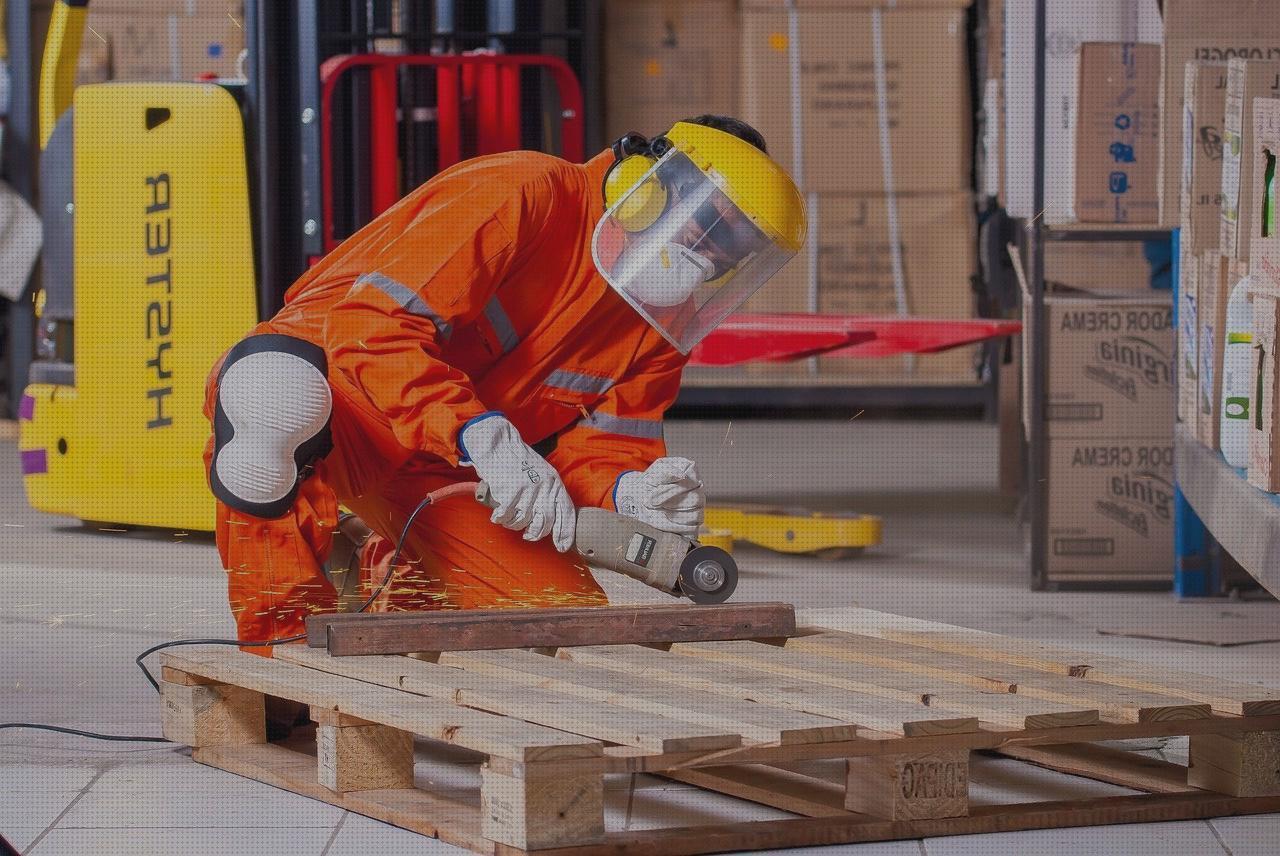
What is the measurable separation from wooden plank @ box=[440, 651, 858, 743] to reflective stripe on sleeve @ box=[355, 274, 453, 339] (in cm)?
63

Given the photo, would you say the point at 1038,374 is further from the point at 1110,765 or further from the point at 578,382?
the point at 1110,765

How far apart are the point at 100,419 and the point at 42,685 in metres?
2.30

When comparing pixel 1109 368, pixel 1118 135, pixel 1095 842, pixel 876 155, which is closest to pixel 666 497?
pixel 1095 842

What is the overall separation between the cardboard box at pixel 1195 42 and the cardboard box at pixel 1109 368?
422 millimetres

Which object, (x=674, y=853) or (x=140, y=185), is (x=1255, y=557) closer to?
(x=674, y=853)

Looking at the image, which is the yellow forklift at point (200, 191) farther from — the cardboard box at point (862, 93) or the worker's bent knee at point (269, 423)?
the cardboard box at point (862, 93)

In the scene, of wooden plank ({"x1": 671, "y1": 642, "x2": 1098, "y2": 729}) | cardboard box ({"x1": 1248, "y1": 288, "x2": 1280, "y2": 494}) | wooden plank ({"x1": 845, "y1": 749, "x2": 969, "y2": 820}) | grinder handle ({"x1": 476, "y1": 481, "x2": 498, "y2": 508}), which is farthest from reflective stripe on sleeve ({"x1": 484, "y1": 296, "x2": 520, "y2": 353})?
cardboard box ({"x1": 1248, "y1": 288, "x2": 1280, "y2": 494})

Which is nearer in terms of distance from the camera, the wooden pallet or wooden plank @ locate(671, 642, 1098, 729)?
the wooden pallet

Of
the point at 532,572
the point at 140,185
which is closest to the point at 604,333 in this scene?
the point at 532,572

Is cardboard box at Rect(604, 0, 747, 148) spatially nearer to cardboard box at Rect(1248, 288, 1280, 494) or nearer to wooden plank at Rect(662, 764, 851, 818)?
cardboard box at Rect(1248, 288, 1280, 494)

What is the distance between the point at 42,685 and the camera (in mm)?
4184

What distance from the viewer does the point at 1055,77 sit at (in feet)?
19.0

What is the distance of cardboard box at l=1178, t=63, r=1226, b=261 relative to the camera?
4844 millimetres

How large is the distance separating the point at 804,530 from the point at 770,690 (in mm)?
3175
